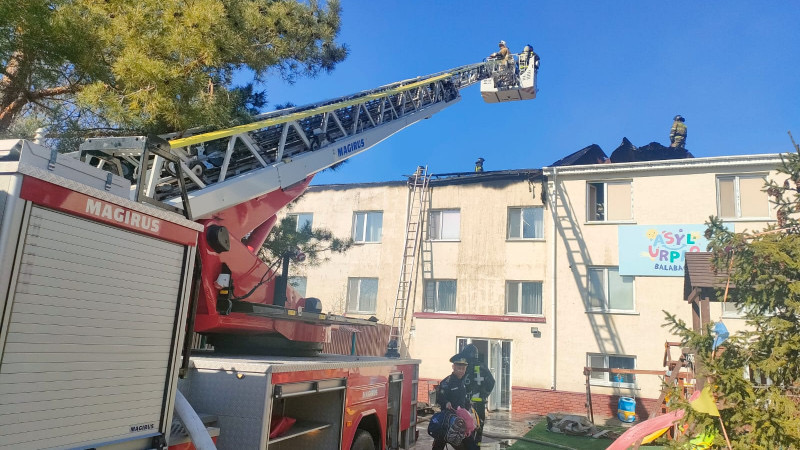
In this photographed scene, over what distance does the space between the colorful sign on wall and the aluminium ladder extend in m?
6.70

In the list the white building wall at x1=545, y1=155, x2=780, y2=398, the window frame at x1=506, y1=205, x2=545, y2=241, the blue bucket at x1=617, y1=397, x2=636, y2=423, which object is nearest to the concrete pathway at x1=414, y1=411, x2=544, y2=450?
the white building wall at x1=545, y1=155, x2=780, y2=398

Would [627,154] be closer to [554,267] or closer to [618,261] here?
[618,261]

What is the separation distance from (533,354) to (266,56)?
13.5m

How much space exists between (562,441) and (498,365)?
213 inches

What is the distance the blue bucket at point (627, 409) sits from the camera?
1505 centimetres

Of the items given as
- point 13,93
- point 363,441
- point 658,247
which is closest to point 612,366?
point 658,247

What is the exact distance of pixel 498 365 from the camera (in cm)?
1753

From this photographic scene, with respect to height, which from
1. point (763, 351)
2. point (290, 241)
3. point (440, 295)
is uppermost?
point (290, 241)

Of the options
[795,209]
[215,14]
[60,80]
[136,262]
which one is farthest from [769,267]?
[60,80]

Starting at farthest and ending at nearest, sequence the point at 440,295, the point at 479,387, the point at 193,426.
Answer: the point at 440,295, the point at 479,387, the point at 193,426

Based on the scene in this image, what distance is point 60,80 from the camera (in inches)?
232

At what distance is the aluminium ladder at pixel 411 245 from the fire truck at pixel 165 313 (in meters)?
11.4

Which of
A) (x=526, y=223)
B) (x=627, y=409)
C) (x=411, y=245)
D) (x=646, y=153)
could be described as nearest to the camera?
(x=627, y=409)

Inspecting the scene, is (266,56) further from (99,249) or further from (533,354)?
(533,354)
